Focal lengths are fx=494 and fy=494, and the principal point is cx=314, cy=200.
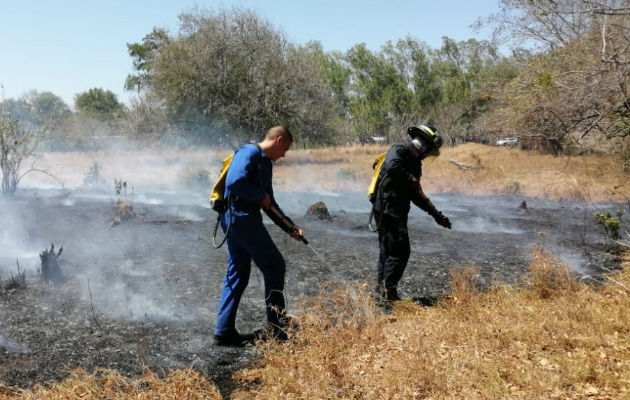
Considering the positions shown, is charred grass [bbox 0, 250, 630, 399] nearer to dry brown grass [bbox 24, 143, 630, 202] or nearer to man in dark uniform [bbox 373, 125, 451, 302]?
man in dark uniform [bbox 373, 125, 451, 302]

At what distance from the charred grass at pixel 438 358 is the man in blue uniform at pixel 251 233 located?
0.37 m

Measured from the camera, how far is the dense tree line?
33.6 feet

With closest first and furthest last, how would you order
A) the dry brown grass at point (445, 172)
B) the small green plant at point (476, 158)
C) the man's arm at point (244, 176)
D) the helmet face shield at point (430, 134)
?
1. the man's arm at point (244, 176)
2. the helmet face shield at point (430, 134)
3. the dry brown grass at point (445, 172)
4. the small green plant at point (476, 158)

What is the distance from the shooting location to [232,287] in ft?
14.6

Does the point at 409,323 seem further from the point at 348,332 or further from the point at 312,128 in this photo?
the point at 312,128

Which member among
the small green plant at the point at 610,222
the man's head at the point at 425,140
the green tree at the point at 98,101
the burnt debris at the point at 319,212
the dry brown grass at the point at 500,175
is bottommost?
the burnt debris at the point at 319,212

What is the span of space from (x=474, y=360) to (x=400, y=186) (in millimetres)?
2171

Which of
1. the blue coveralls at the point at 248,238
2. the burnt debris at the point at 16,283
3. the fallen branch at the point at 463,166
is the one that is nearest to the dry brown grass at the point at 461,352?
the blue coveralls at the point at 248,238

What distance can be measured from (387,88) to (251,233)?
41693 millimetres

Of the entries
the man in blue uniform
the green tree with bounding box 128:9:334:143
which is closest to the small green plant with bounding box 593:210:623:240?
the man in blue uniform

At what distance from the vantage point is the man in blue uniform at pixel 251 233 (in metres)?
4.15

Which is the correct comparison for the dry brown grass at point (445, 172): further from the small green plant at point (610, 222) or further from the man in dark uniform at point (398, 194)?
the man in dark uniform at point (398, 194)

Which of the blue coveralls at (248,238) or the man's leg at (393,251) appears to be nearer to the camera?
the blue coveralls at (248,238)

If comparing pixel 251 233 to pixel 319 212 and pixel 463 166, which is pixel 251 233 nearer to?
pixel 319 212
